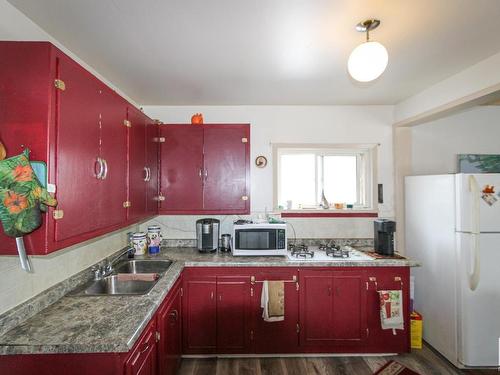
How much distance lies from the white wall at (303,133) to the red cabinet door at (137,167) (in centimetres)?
81

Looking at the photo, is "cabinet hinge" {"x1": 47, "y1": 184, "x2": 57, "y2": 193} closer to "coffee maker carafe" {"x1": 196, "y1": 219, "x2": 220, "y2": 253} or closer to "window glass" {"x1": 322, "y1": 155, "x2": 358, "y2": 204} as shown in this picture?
"coffee maker carafe" {"x1": 196, "y1": 219, "x2": 220, "y2": 253}

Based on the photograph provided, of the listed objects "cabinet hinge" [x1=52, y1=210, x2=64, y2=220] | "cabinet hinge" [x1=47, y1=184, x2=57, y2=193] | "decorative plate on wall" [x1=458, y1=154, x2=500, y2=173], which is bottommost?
"cabinet hinge" [x1=52, y1=210, x2=64, y2=220]

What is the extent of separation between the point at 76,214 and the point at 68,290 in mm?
788

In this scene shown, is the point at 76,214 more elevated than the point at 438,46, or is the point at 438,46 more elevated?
the point at 438,46

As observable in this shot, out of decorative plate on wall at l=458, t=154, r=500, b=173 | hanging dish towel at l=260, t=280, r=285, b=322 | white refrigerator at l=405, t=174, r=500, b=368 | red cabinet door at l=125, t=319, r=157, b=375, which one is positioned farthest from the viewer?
decorative plate on wall at l=458, t=154, r=500, b=173

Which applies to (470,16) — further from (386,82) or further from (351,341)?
(351,341)

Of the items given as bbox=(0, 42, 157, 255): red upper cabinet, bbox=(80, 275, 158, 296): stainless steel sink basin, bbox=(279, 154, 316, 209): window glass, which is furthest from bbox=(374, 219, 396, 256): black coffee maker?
bbox=(0, 42, 157, 255): red upper cabinet

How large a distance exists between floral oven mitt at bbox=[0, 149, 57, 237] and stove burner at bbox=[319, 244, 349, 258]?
7.67 feet

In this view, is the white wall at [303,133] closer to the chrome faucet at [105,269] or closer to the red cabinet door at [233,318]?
the chrome faucet at [105,269]

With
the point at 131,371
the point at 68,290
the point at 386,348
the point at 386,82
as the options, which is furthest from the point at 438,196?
the point at 68,290

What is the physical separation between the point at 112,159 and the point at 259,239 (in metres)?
1.50

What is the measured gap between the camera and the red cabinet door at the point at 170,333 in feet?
5.54

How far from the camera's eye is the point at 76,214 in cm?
130

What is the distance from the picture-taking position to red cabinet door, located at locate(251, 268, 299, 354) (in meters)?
2.35
